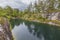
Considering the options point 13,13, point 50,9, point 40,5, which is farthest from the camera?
point 13,13

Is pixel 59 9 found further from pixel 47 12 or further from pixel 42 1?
pixel 42 1

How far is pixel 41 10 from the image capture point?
489 ft

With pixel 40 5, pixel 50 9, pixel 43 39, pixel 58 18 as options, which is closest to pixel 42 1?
pixel 40 5

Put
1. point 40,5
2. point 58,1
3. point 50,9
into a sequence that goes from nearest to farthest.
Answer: point 58,1
point 50,9
point 40,5

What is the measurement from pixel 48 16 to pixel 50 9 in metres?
12.0

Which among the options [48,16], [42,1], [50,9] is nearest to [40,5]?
[42,1]

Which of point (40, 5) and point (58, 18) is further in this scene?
point (40, 5)

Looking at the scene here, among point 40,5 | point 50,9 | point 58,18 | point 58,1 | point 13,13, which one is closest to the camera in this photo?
point 58,18

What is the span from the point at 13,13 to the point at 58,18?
91.1m

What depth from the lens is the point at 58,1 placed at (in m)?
130

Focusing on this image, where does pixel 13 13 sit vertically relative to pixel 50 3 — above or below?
below

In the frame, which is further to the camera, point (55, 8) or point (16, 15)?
point (16, 15)

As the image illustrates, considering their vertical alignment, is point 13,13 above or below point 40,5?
below

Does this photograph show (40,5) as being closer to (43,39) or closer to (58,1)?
(58,1)
